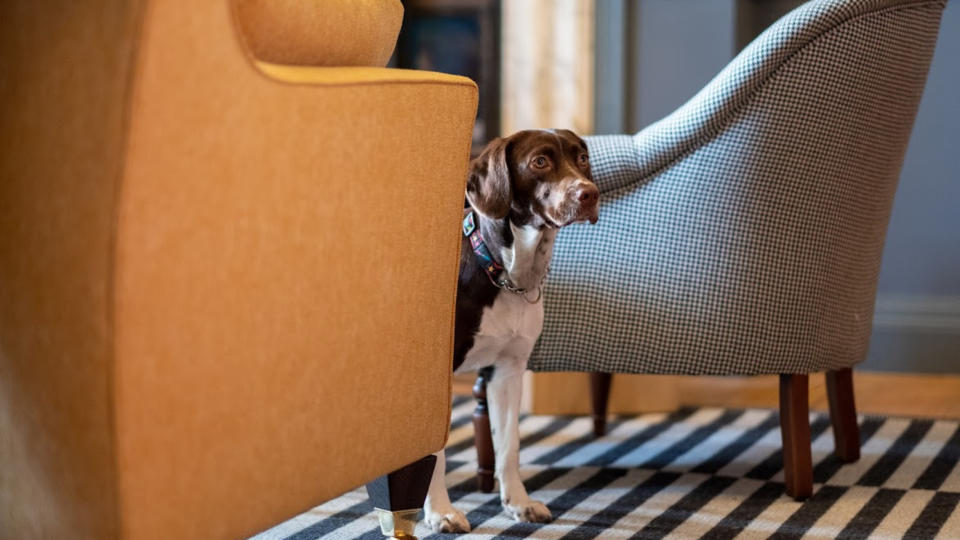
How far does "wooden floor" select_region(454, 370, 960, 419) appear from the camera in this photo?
2891 mm

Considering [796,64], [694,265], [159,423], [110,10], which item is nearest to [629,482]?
[694,265]

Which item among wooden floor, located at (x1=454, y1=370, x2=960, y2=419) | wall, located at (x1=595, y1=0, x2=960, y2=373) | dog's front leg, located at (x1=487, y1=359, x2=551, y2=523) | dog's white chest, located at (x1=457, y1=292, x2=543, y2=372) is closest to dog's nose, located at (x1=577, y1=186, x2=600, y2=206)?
dog's white chest, located at (x1=457, y1=292, x2=543, y2=372)

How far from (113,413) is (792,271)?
143cm

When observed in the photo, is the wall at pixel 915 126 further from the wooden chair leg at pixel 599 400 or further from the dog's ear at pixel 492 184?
the dog's ear at pixel 492 184

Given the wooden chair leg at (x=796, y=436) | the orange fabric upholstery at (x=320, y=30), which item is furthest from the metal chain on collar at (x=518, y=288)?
the orange fabric upholstery at (x=320, y=30)

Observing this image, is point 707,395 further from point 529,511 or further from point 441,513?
point 441,513

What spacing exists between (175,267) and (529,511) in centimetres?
116

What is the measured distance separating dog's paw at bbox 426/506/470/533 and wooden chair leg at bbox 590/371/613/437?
32.3 inches

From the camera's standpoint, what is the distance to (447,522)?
1.89m

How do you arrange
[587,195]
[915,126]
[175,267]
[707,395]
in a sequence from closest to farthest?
1. [175,267]
2. [587,195]
3. [707,395]
4. [915,126]

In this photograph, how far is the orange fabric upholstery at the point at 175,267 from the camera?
896 millimetres

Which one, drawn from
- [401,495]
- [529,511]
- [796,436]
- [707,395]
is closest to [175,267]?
[401,495]

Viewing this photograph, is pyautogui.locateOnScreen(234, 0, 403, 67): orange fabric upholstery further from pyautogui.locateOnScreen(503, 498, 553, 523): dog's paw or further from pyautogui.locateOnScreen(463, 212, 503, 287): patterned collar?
pyautogui.locateOnScreen(503, 498, 553, 523): dog's paw

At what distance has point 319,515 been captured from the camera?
1.98m
